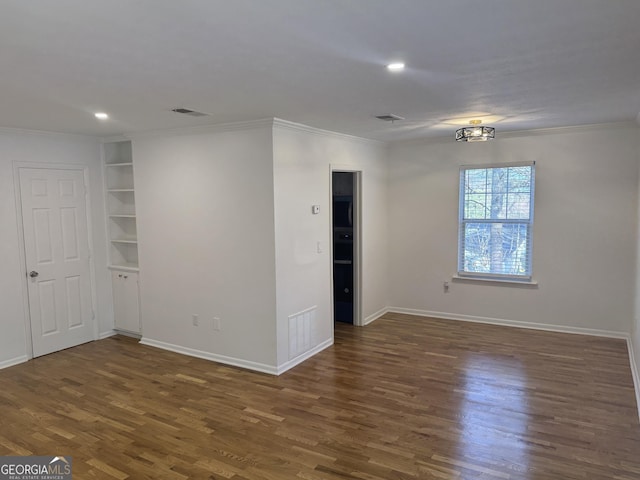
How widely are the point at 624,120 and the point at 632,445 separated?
3258mm

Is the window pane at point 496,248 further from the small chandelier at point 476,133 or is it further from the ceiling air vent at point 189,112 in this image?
the ceiling air vent at point 189,112

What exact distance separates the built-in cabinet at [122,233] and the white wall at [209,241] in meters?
0.26

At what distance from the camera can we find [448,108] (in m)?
3.70

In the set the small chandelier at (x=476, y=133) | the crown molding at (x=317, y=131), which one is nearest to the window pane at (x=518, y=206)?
the small chandelier at (x=476, y=133)

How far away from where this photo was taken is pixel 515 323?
565 centimetres

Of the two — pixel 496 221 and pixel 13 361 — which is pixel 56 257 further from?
pixel 496 221

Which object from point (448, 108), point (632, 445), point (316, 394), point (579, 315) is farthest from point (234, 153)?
point (579, 315)

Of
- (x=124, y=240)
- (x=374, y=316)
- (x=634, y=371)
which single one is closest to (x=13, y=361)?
(x=124, y=240)

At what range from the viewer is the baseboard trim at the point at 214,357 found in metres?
4.35

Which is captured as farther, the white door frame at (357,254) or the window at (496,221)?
the white door frame at (357,254)

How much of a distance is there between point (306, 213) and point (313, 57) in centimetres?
242

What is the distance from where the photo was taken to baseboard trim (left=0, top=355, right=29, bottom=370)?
454 centimetres

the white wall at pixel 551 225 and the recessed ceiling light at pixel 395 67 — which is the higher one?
the recessed ceiling light at pixel 395 67

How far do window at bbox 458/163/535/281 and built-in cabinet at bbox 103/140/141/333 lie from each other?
13.4 feet
